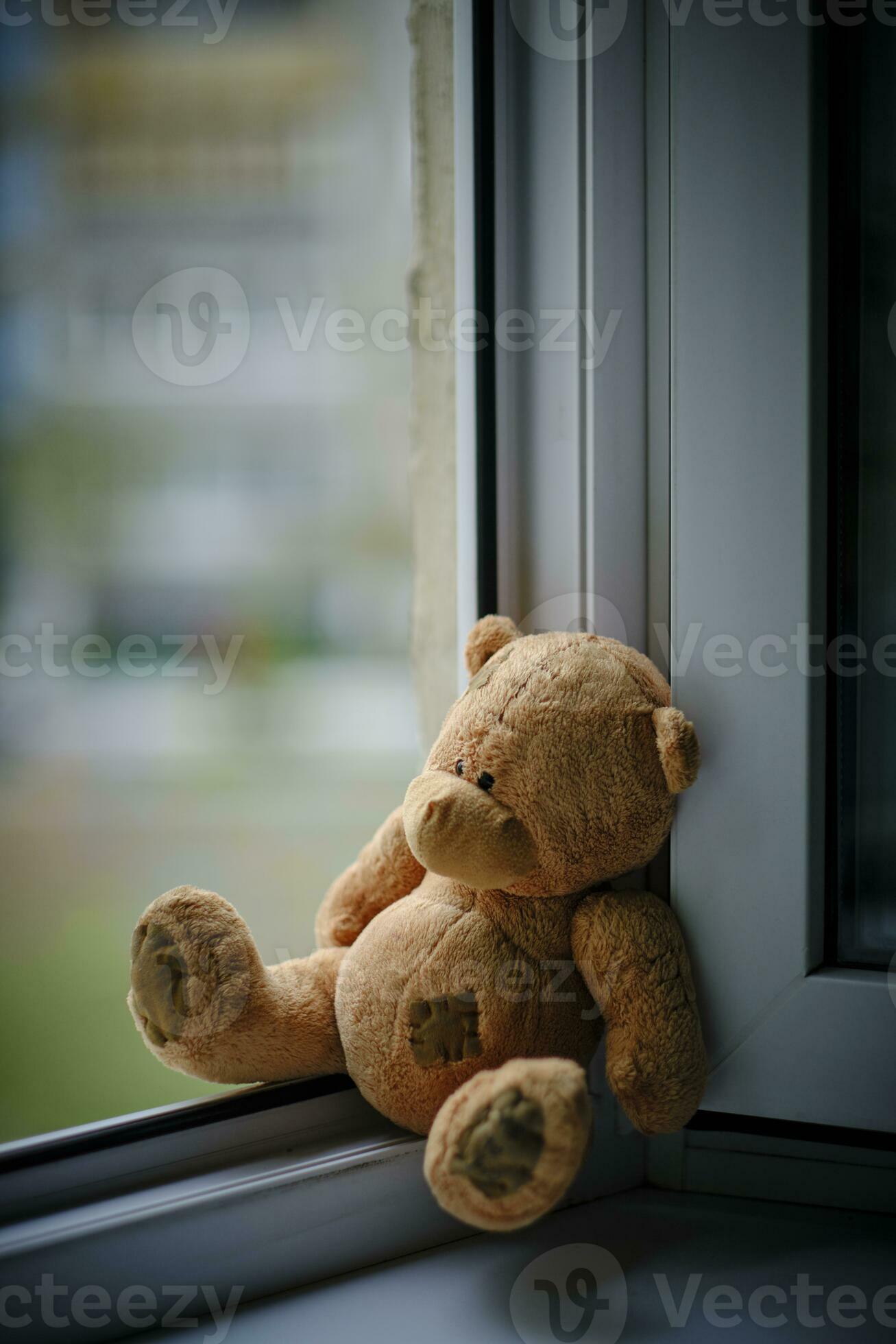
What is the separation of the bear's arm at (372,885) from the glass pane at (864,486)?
34 centimetres

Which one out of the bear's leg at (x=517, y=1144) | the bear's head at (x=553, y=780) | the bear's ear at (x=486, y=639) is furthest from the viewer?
the bear's ear at (x=486, y=639)

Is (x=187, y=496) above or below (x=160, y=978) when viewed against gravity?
above

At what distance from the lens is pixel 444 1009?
63 cm

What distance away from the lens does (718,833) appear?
2.23ft

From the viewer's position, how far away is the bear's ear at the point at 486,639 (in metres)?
0.72

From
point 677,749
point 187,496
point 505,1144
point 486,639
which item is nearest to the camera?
point 505,1144

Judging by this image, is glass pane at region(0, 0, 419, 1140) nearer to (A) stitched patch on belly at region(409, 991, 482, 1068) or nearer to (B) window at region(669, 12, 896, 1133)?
(A) stitched patch on belly at region(409, 991, 482, 1068)

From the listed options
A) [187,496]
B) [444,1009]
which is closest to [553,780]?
[444,1009]

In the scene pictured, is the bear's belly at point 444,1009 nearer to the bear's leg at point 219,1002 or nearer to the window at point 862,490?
the bear's leg at point 219,1002

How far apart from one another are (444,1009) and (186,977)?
185mm

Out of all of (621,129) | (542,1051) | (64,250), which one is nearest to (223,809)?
(542,1051)

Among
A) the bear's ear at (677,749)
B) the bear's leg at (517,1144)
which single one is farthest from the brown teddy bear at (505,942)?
the bear's leg at (517,1144)

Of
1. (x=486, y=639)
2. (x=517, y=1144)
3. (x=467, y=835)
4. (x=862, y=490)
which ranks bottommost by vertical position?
(x=517, y=1144)

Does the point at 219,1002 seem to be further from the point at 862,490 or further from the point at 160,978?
the point at 862,490
